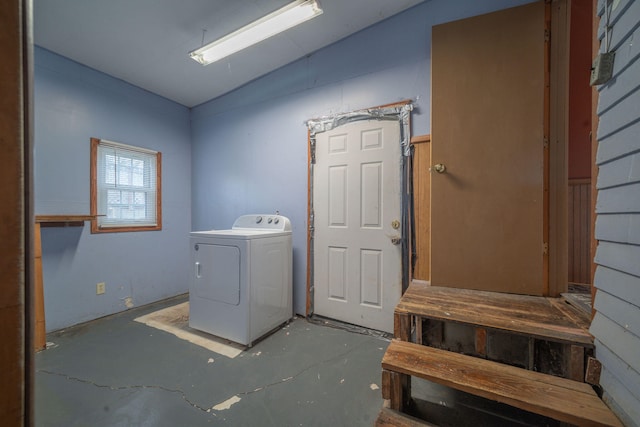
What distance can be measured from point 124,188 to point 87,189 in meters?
0.37

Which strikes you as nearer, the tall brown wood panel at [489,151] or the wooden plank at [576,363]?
the wooden plank at [576,363]

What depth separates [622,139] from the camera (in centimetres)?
99

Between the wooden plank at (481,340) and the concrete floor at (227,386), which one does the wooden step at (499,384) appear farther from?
the concrete floor at (227,386)

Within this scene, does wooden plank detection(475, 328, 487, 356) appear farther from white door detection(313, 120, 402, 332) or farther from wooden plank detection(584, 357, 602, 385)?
white door detection(313, 120, 402, 332)

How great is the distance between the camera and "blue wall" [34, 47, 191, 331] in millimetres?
2365

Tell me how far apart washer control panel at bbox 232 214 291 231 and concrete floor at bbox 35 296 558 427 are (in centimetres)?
107

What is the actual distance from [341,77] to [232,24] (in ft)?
3.50

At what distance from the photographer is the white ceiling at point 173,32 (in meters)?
2.00

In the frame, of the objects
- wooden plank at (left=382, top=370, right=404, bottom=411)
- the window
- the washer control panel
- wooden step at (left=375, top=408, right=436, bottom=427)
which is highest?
the window

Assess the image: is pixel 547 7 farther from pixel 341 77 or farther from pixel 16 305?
pixel 16 305

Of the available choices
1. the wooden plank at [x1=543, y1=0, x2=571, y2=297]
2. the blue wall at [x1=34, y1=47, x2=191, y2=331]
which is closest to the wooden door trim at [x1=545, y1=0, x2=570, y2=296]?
the wooden plank at [x1=543, y1=0, x2=571, y2=297]

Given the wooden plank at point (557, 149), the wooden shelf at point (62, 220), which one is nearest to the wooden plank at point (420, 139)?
the wooden plank at point (557, 149)

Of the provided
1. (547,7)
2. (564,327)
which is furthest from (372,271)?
(547,7)

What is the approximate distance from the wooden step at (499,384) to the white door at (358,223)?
1011mm
